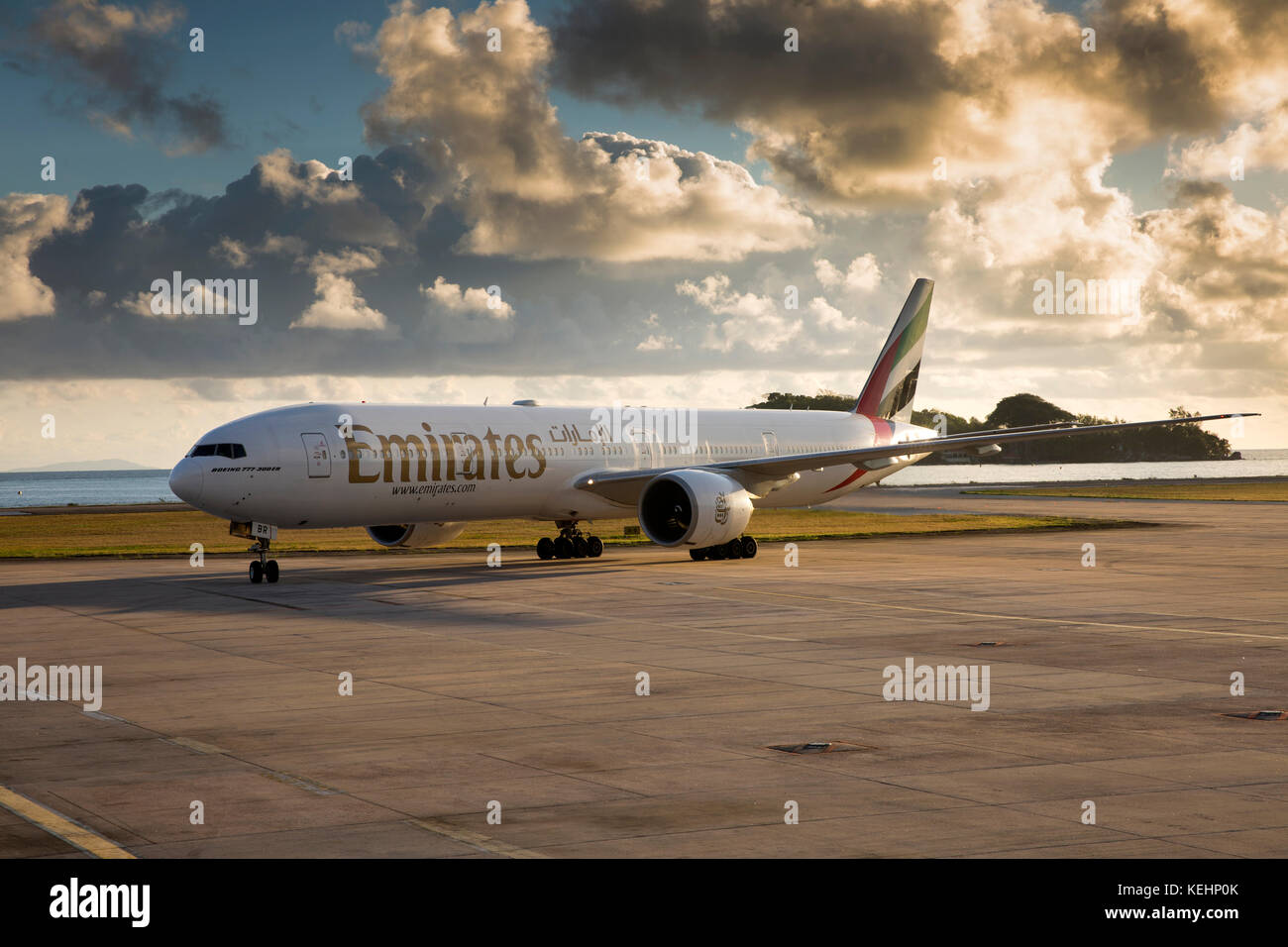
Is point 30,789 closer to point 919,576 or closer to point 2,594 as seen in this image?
point 2,594

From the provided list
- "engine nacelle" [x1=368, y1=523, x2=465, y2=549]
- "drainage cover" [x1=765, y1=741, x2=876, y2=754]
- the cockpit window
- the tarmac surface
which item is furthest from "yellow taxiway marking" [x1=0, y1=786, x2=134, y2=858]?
"engine nacelle" [x1=368, y1=523, x2=465, y2=549]

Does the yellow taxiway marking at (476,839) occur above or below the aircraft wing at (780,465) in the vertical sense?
below

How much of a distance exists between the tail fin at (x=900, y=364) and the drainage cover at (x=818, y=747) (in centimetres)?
3410

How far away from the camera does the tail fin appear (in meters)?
45.1

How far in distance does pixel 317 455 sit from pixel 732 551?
40.4 feet

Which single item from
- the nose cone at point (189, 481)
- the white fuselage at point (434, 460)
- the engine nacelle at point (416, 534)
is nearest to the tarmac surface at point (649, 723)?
the nose cone at point (189, 481)

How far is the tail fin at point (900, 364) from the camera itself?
45062 mm

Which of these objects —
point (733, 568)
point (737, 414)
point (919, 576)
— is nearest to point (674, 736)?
point (919, 576)

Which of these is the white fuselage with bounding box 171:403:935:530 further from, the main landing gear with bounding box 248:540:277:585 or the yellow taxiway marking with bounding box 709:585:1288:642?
the yellow taxiway marking with bounding box 709:585:1288:642

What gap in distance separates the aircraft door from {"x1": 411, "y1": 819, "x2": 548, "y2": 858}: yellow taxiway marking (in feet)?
68.2

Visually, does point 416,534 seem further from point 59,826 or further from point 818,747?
point 59,826

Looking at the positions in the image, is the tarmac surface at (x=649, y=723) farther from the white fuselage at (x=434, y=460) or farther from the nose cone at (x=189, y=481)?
the white fuselage at (x=434, y=460)

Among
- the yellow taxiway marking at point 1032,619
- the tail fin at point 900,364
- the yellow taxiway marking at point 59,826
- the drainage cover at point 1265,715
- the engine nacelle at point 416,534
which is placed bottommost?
the drainage cover at point 1265,715
